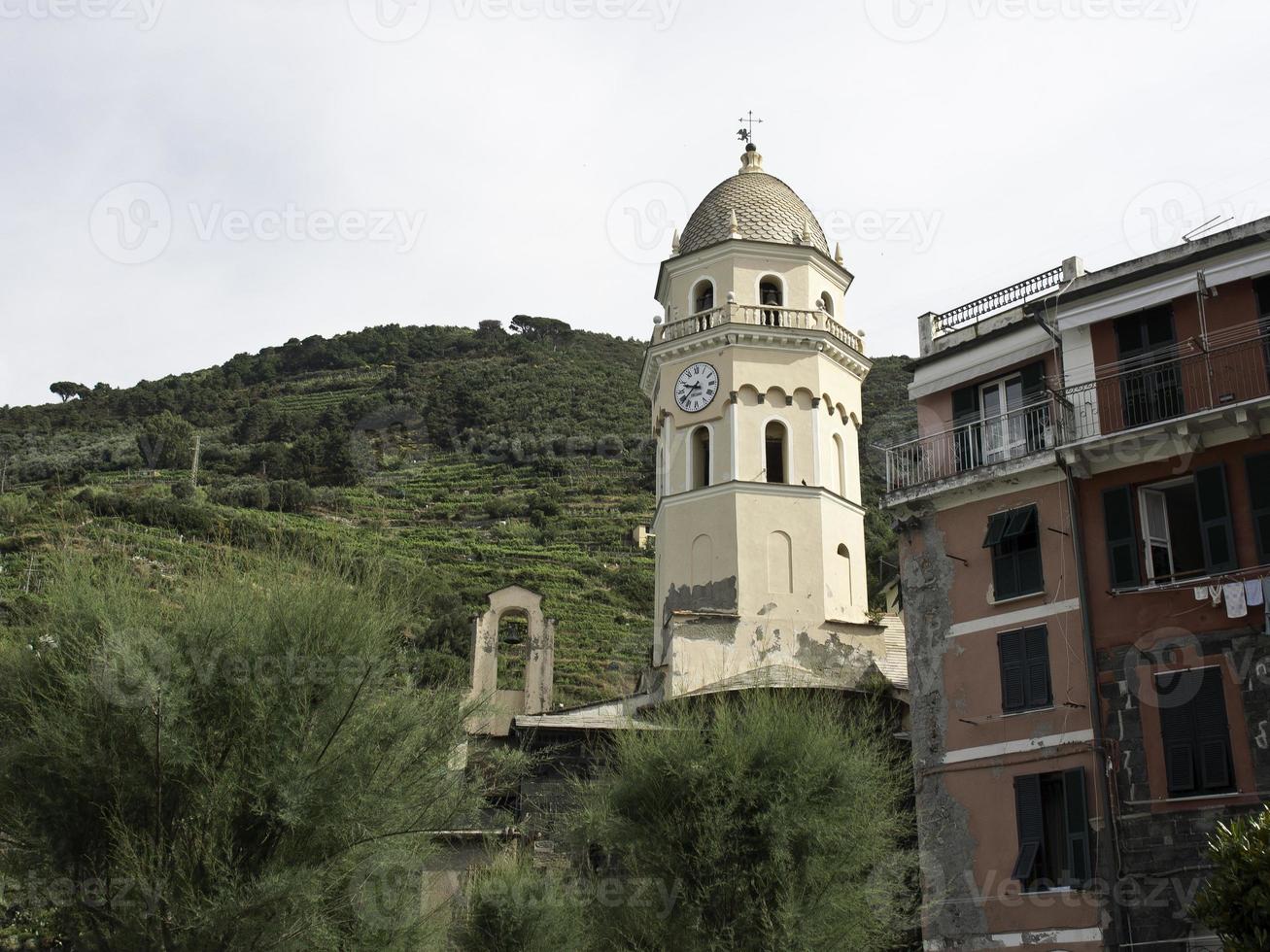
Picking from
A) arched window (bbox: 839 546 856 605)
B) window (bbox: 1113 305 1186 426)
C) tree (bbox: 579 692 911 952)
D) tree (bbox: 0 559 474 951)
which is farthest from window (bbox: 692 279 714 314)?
tree (bbox: 0 559 474 951)

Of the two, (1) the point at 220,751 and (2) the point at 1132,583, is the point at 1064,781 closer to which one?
(2) the point at 1132,583

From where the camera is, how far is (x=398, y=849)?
1898 cm

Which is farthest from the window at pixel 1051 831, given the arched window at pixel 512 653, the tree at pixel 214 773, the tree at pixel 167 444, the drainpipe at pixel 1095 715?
the tree at pixel 167 444

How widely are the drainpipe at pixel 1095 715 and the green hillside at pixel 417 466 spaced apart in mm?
29636

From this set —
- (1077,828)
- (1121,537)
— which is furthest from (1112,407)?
(1077,828)

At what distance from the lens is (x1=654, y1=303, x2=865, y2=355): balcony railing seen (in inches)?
1597

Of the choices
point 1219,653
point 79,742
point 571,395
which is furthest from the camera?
point 571,395

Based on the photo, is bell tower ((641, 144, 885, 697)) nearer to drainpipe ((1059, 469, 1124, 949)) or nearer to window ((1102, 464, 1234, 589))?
drainpipe ((1059, 469, 1124, 949))

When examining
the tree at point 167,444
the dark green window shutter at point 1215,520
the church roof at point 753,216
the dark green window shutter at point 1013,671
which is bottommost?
the dark green window shutter at point 1013,671

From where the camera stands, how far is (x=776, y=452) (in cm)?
4047

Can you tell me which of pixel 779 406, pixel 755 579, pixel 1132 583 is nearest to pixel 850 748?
pixel 1132 583

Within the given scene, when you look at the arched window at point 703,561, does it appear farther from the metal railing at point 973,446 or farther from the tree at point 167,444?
the tree at point 167,444

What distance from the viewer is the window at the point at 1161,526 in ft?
70.2

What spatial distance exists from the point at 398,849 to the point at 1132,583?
1164 centimetres
